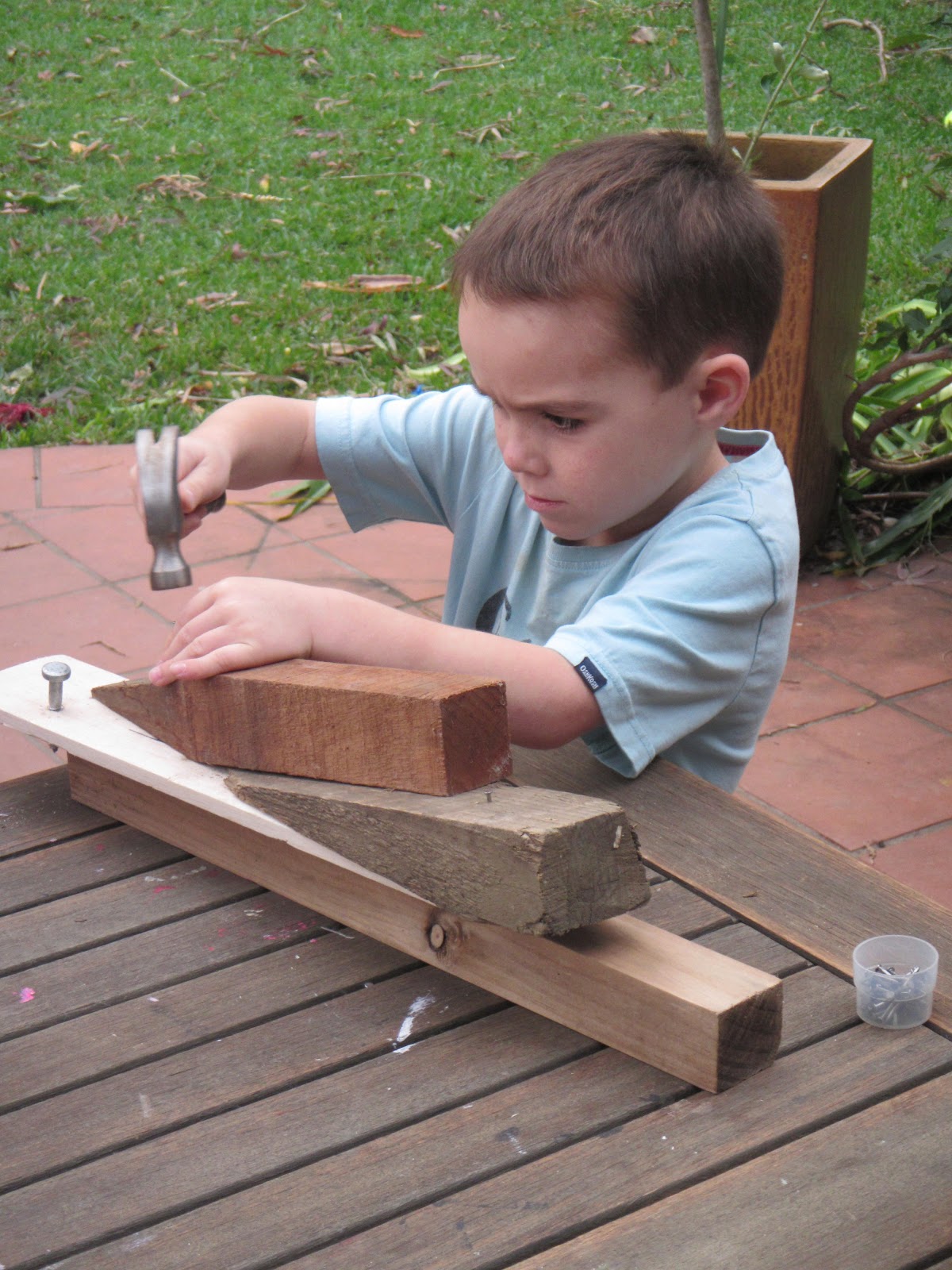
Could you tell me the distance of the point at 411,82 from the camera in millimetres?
8289

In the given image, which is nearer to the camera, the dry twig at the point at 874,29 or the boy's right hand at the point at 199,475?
the boy's right hand at the point at 199,475

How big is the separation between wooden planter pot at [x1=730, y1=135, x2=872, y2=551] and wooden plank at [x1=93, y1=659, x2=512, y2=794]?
6.85ft

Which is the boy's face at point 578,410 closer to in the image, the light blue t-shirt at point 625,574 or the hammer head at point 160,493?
the light blue t-shirt at point 625,574

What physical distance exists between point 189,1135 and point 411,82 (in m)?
8.17

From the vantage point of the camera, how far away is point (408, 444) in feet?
6.36

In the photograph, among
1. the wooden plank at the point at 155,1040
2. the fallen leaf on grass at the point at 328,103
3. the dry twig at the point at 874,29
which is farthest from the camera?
the fallen leaf on grass at the point at 328,103

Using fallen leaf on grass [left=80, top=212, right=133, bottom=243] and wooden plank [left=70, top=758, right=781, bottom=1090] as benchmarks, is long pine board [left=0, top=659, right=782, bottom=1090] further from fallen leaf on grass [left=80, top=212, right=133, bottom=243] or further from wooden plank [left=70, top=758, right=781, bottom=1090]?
fallen leaf on grass [left=80, top=212, right=133, bottom=243]

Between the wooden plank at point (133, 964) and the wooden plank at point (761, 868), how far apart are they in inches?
11.4

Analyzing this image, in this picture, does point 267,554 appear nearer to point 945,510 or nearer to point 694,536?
point 945,510

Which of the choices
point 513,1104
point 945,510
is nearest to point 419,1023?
point 513,1104

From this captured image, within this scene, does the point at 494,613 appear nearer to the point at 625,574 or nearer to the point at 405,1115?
the point at 625,574

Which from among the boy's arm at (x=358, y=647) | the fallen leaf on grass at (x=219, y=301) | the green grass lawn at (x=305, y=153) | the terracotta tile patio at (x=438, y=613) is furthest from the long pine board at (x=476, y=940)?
the fallen leaf on grass at (x=219, y=301)

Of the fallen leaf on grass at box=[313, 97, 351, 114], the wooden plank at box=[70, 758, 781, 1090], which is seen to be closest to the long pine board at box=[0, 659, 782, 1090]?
the wooden plank at box=[70, 758, 781, 1090]

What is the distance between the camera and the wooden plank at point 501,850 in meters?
1.00
